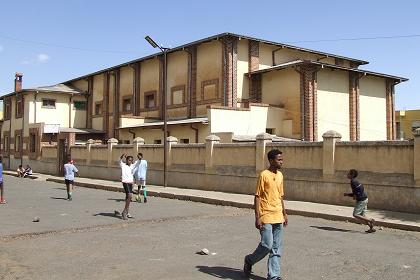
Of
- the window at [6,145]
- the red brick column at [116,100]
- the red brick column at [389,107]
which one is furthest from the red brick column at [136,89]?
the red brick column at [389,107]

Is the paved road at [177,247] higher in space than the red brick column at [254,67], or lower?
lower

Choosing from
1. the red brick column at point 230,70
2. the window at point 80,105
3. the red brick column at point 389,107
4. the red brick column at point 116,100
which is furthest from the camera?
the window at point 80,105

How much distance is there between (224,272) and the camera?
7113 millimetres

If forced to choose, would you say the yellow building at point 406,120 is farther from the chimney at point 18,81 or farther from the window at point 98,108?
the chimney at point 18,81

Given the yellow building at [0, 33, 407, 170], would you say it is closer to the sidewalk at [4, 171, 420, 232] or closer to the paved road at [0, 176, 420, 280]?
the sidewalk at [4, 171, 420, 232]

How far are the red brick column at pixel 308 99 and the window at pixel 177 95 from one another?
29.7 feet

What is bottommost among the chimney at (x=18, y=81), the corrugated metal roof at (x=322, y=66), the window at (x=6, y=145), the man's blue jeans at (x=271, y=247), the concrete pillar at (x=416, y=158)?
the man's blue jeans at (x=271, y=247)

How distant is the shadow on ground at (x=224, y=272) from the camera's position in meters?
6.82

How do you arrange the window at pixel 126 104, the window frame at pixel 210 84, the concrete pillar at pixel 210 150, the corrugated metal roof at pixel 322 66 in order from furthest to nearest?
the window at pixel 126 104 < the window frame at pixel 210 84 < the corrugated metal roof at pixel 322 66 < the concrete pillar at pixel 210 150

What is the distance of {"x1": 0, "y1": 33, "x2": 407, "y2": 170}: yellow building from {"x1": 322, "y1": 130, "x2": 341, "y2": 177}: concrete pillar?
835cm

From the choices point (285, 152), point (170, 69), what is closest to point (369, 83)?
point (170, 69)

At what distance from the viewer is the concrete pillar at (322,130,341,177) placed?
15875 millimetres

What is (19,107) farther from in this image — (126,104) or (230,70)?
(230,70)

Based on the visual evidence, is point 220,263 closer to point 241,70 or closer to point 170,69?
point 241,70
